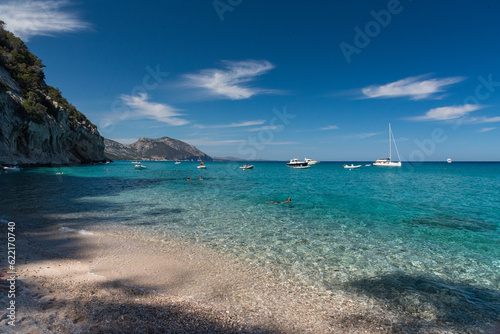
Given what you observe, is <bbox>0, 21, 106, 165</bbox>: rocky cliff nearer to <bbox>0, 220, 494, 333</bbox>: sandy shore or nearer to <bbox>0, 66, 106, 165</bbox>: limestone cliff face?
<bbox>0, 66, 106, 165</bbox>: limestone cliff face

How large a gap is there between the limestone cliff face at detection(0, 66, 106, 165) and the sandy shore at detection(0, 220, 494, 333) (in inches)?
2487

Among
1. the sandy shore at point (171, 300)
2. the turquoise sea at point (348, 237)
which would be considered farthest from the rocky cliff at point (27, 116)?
the sandy shore at point (171, 300)

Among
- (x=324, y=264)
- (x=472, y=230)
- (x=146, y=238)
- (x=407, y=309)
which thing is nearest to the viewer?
(x=407, y=309)

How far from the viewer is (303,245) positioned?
11.0m

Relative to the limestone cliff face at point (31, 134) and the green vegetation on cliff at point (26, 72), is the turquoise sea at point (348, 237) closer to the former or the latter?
the limestone cliff face at point (31, 134)

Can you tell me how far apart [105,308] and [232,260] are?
179 inches

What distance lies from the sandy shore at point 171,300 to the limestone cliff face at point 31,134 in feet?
207

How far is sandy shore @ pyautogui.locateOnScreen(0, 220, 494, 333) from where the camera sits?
4902 mm

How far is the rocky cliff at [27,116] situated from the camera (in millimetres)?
54219

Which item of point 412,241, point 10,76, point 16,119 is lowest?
point 412,241

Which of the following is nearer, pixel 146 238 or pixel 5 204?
pixel 146 238

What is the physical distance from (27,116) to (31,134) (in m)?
5.60

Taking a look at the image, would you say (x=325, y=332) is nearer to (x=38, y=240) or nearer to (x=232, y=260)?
(x=232, y=260)

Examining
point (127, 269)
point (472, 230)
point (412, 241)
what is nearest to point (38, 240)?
point (127, 269)
